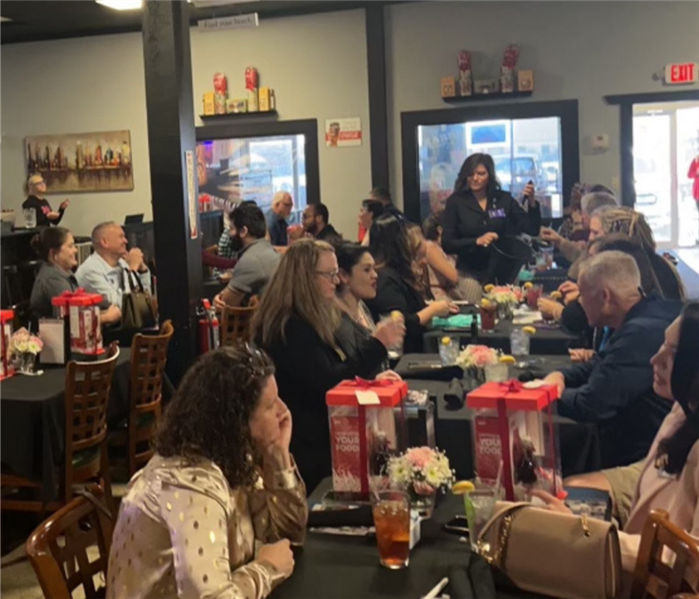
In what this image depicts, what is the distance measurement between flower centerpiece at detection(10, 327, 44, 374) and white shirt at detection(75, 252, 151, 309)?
1272mm

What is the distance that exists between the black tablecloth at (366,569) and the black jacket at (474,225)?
4.60 m

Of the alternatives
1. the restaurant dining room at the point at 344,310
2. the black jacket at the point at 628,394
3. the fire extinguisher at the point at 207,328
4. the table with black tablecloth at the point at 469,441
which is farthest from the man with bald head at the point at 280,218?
the black jacket at the point at 628,394

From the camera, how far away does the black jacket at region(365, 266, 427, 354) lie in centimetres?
478

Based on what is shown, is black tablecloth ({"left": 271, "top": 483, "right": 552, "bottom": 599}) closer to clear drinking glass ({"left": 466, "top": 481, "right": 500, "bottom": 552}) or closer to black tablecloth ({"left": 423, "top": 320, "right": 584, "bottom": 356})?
clear drinking glass ({"left": 466, "top": 481, "right": 500, "bottom": 552})

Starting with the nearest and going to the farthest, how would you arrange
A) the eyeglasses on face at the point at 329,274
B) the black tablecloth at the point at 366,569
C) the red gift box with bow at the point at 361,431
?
the black tablecloth at the point at 366,569 < the red gift box with bow at the point at 361,431 < the eyeglasses on face at the point at 329,274


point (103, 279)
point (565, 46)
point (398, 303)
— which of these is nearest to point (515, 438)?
point (398, 303)

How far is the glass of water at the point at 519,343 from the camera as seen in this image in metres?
4.14

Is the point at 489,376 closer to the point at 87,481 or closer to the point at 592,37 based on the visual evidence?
the point at 87,481

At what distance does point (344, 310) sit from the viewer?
3.69m

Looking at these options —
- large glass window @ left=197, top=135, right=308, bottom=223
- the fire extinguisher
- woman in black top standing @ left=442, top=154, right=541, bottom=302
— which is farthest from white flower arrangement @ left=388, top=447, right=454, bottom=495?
large glass window @ left=197, top=135, right=308, bottom=223

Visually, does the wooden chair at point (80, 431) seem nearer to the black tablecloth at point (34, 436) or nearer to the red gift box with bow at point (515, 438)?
the black tablecloth at point (34, 436)

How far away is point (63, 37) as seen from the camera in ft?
31.7

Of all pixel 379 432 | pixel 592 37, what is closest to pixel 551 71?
pixel 592 37

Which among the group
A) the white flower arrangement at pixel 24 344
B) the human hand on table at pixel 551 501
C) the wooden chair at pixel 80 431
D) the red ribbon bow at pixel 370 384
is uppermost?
the red ribbon bow at pixel 370 384
